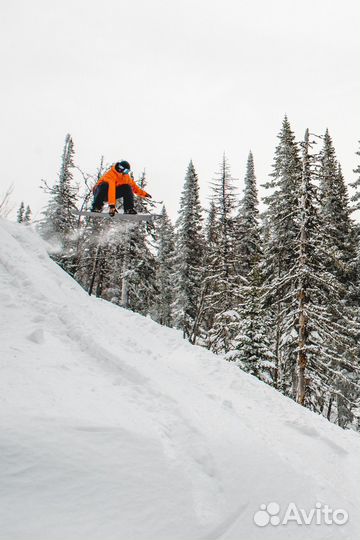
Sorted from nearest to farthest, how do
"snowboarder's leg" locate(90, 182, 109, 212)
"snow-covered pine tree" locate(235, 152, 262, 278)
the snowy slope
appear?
the snowy slope, "snowboarder's leg" locate(90, 182, 109, 212), "snow-covered pine tree" locate(235, 152, 262, 278)

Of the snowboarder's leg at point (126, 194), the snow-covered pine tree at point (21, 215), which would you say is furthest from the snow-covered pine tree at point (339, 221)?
the snow-covered pine tree at point (21, 215)

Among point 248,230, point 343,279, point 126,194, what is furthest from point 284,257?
point 126,194

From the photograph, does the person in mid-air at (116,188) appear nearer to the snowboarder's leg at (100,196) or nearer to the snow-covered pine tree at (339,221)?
the snowboarder's leg at (100,196)

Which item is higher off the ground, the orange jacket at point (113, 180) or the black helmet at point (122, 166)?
the black helmet at point (122, 166)

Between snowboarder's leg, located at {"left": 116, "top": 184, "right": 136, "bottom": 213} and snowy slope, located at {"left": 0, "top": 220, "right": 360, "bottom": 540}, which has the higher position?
snowboarder's leg, located at {"left": 116, "top": 184, "right": 136, "bottom": 213}

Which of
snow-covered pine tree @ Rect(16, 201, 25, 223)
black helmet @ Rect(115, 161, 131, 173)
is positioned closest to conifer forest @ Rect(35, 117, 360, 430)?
black helmet @ Rect(115, 161, 131, 173)

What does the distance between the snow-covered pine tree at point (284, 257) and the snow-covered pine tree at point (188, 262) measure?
238 inches

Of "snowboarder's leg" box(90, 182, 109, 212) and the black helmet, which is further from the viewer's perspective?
"snowboarder's leg" box(90, 182, 109, 212)

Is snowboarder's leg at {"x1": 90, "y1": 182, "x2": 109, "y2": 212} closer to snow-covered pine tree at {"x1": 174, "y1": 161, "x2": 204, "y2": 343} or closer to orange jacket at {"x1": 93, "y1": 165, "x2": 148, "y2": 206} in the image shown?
orange jacket at {"x1": 93, "y1": 165, "x2": 148, "y2": 206}

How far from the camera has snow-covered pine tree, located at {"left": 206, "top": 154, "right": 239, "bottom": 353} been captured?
20.9 m

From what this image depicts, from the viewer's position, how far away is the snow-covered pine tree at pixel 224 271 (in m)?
20.9

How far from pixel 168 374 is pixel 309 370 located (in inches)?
426

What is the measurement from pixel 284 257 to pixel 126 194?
10.4m

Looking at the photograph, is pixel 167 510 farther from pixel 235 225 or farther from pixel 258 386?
pixel 235 225
